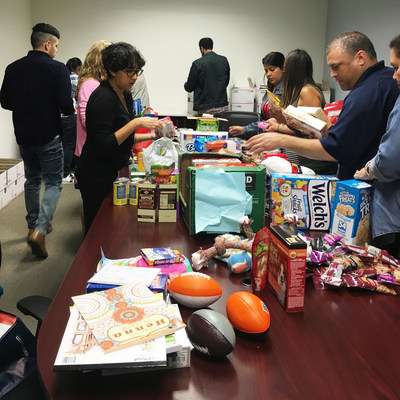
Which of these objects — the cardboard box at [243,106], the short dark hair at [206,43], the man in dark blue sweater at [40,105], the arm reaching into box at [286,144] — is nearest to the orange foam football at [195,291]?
the arm reaching into box at [286,144]

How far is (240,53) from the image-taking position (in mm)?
7191

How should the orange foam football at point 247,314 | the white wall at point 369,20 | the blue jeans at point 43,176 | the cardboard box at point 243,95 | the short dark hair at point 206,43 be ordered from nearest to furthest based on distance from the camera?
the orange foam football at point 247,314 < the blue jeans at point 43,176 < the white wall at point 369,20 < the short dark hair at point 206,43 < the cardboard box at point 243,95

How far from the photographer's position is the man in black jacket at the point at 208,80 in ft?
19.5

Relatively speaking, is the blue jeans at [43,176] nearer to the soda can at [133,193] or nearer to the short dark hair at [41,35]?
the short dark hair at [41,35]

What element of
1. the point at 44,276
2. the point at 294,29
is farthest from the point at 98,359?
the point at 294,29

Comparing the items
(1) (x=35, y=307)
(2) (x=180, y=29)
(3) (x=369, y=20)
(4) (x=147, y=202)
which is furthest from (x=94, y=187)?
(2) (x=180, y=29)

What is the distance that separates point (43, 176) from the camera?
11.8 feet

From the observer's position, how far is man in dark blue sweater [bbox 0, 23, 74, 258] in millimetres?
3301

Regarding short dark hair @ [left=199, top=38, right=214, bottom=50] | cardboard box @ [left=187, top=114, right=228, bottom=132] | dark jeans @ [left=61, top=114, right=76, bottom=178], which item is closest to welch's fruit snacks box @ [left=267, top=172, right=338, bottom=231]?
cardboard box @ [left=187, top=114, right=228, bottom=132]

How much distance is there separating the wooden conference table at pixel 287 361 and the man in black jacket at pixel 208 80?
5.07 meters

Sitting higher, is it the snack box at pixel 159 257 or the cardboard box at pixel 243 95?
the cardboard box at pixel 243 95

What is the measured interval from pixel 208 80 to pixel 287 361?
17.9 ft

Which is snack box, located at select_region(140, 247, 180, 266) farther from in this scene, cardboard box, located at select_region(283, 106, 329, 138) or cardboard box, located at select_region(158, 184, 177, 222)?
cardboard box, located at select_region(283, 106, 329, 138)

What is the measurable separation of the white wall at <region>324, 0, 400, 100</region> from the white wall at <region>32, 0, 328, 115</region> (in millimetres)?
391
